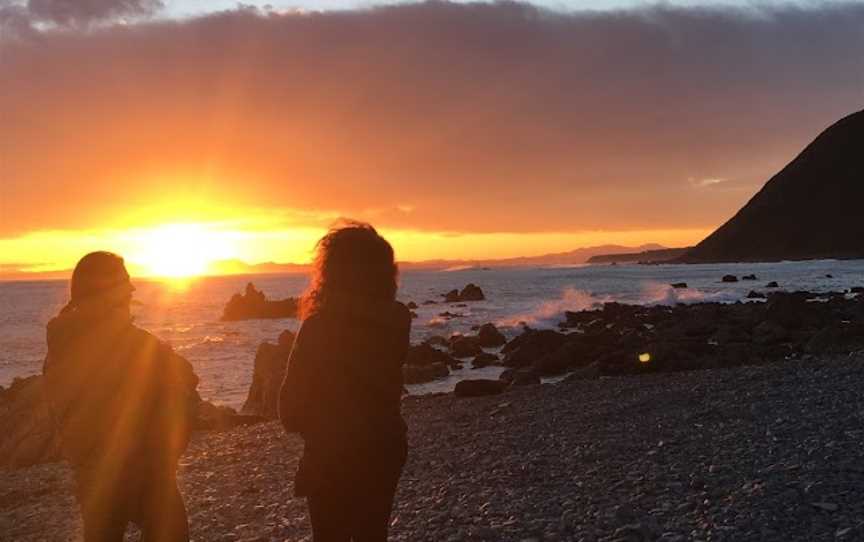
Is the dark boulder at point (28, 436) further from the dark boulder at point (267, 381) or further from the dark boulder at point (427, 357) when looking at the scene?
the dark boulder at point (427, 357)

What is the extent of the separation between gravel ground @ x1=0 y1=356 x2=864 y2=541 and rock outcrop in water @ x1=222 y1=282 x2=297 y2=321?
69601mm

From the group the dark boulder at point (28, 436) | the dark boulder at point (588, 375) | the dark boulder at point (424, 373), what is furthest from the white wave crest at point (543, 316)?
the dark boulder at point (28, 436)

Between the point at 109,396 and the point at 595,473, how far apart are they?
737cm

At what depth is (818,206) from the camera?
185125mm

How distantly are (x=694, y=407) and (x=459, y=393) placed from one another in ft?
25.6

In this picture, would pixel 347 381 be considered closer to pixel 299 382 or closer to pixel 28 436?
pixel 299 382

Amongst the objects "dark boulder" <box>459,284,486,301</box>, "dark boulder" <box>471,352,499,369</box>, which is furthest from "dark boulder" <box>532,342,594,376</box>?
"dark boulder" <box>459,284,486,301</box>

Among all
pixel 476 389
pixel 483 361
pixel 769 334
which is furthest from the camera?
pixel 483 361

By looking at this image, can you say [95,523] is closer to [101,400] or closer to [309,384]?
[101,400]

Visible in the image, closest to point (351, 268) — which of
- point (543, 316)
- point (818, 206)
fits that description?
point (543, 316)

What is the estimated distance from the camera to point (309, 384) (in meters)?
4.25

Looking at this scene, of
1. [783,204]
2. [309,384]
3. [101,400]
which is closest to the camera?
[309,384]

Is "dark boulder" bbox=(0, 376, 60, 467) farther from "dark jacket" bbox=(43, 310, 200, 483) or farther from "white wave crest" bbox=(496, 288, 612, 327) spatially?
"white wave crest" bbox=(496, 288, 612, 327)

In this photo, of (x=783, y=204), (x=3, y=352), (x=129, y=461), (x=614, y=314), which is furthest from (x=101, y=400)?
(x=783, y=204)
